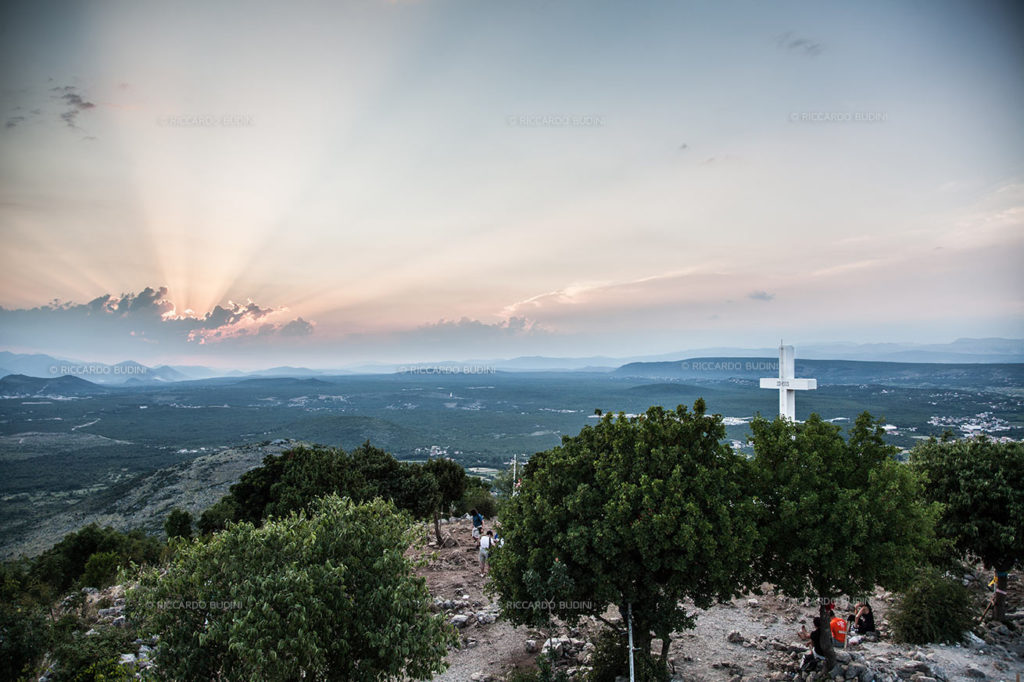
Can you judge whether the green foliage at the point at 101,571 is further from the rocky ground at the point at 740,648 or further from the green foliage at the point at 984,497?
the green foliage at the point at 984,497

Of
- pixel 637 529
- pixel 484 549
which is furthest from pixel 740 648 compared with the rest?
pixel 484 549

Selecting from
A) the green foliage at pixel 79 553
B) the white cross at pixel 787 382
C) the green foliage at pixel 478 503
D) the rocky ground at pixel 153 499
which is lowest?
the rocky ground at pixel 153 499

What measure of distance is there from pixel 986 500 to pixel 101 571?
4506 centimetres

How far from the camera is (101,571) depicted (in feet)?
107

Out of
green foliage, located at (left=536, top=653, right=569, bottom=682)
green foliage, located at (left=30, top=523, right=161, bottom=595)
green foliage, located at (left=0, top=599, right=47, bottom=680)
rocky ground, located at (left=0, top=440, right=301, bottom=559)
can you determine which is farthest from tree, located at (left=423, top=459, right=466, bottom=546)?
rocky ground, located at (left=0, top=440, right=301, bottom=559)

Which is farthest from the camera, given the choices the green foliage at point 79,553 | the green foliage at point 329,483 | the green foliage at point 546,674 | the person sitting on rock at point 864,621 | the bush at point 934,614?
the green foliage at point 79,553

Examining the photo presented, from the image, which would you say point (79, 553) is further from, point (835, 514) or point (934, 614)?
point (934, 614)

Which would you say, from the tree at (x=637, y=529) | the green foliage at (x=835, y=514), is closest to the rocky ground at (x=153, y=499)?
the tree at (x=637, y=529)

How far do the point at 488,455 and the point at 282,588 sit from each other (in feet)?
488

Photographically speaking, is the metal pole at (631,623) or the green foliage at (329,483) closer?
the metal pole at (631,623)

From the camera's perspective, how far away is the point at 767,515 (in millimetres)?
14891

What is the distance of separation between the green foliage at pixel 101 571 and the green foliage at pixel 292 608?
87.9 feet

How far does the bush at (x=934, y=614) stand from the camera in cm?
1794

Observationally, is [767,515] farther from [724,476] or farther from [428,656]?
[428,656]
